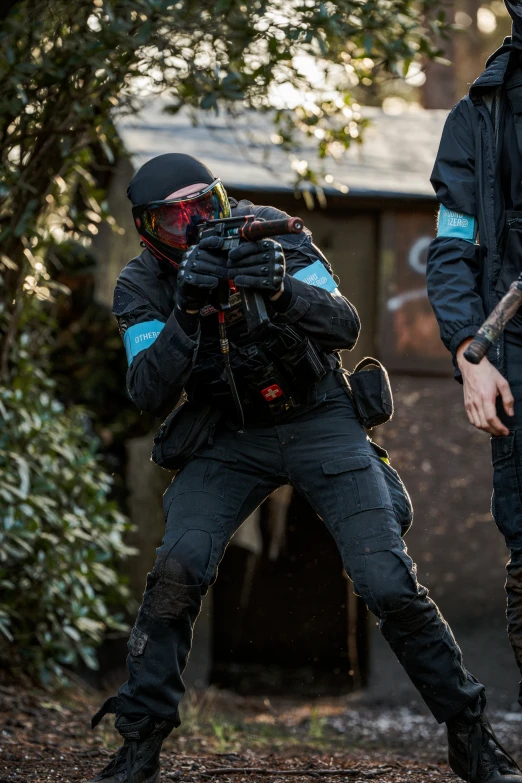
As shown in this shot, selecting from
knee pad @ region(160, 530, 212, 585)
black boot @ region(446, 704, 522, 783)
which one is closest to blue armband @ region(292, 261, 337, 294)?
knee pad @ region(160, 530, 212, 585)

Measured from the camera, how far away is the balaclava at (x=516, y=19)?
312 cm

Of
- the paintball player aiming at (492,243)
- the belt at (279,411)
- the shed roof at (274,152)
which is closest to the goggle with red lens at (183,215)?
the belt at (279,411)

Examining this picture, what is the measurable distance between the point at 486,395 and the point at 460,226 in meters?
0.61

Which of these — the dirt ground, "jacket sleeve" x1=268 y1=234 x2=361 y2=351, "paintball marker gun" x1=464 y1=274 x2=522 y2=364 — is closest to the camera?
"paintball marker gun" x1=464 y1=274 x2=522 y2=364

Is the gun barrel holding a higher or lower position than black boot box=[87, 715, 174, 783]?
higher

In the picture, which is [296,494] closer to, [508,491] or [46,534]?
[46,534]

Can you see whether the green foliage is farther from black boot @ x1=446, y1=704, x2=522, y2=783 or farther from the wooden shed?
black boot @ x1=446, y1=704, x2=522, y2=783

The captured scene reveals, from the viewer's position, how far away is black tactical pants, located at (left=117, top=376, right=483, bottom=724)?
3330 millimetres

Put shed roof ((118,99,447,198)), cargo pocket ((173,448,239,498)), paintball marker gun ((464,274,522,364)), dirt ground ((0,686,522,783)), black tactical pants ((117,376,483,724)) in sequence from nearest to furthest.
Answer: paintball marker gun ((464,274,522,364)) < black tactical pants ((117,376,483,724)) < cargo pocket ((173,448,239,498)) < dirt ground ((0,686,522,783)) < shed roof ((118,99,447,198))

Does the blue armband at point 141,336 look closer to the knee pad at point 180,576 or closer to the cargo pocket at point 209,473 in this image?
the cargo pocket at point 209,473

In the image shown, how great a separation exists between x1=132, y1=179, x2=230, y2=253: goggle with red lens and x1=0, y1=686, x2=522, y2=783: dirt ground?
74.2 inches

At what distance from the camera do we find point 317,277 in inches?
144

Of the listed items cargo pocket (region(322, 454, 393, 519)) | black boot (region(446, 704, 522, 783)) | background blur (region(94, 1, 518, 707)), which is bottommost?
background blur (region(94, 1, 518, 707))

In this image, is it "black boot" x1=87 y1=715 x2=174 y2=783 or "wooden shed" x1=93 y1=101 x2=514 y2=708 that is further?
"wooden shed" x1=93 y1=101 x2=514 y2=708
